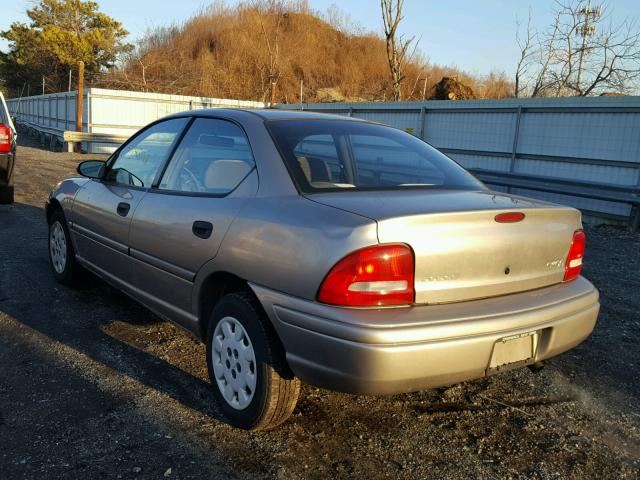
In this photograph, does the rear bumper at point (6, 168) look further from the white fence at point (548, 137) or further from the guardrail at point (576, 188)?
the white fence at point (548, 137)

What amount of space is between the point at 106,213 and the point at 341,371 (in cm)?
250

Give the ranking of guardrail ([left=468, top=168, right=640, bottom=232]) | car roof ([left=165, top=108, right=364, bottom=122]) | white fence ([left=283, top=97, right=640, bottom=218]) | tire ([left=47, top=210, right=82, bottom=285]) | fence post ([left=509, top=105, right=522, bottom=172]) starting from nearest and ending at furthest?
1. car roof ([left=165, top=108, right=364, bottom=122])
2. tire ([left=47, top=210, right=82, bottom=285])
3. guardrail ([left=468, top=168, right=640, bottom=232])
4. white fence ([left=283, top=97, right=640, bottom=218])
5. fence post ([left=509, top=105, right=522, bottom=172])

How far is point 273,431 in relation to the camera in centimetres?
279

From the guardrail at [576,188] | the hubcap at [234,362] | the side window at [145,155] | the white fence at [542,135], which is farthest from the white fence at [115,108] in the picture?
the hubcap at [234,362]

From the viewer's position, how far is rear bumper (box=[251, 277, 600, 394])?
220 centimetres

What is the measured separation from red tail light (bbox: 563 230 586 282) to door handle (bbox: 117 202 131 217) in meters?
2.73

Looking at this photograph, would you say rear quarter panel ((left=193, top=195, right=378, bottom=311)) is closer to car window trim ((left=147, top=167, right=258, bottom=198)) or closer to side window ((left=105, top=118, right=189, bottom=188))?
car window trim ((left=147, top=167, right=258, bottom=198))

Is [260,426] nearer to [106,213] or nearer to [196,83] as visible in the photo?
[106,213]

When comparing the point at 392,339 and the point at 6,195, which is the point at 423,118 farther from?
the point at 392,339

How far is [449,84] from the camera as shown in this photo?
76.8 ft

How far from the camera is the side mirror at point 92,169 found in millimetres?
4379

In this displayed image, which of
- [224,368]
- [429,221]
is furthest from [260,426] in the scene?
[429,221]

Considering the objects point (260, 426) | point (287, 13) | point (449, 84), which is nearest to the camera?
point (260, 426)

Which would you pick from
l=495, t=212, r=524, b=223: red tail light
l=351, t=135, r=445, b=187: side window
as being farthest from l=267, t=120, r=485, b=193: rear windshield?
l=495, t=212, r=524, b=223: red tail light
